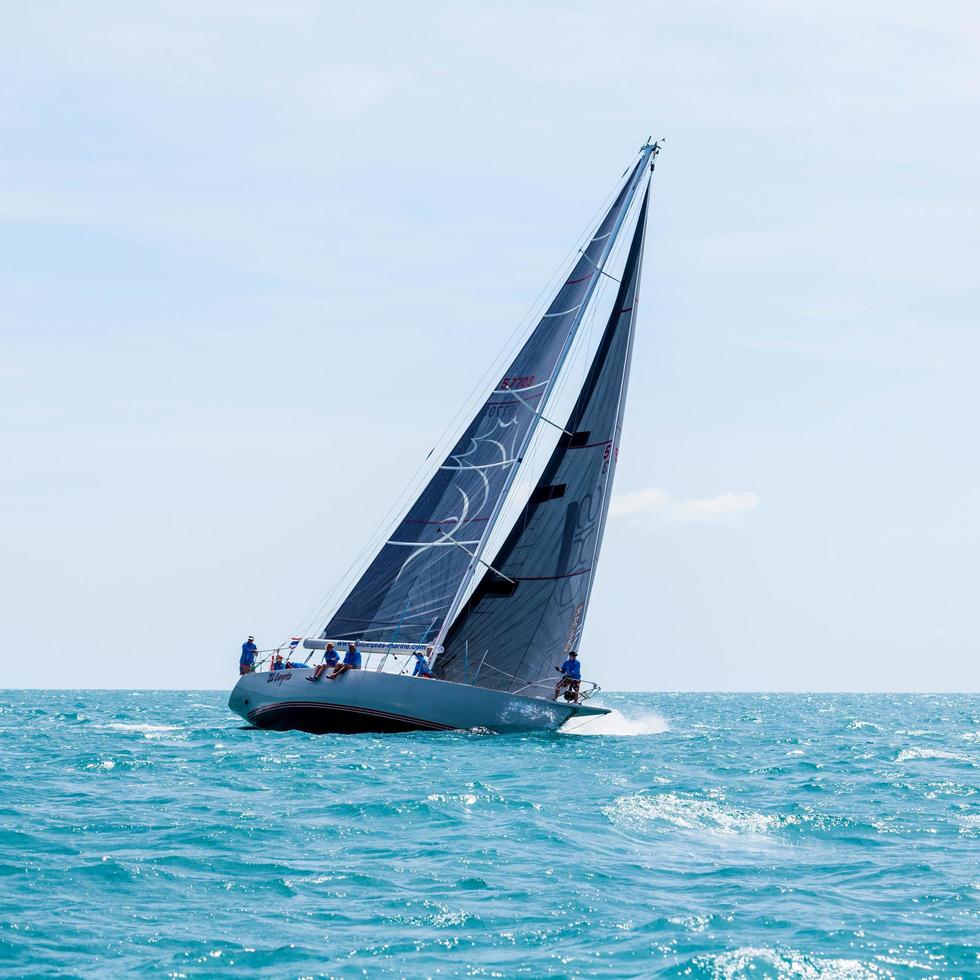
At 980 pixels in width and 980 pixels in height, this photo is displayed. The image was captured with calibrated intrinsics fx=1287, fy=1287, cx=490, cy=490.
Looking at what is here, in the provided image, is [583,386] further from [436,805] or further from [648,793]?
[436,805]

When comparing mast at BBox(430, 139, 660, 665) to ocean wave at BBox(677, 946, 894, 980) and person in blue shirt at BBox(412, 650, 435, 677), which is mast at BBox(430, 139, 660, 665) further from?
ocean wave at BBox(677, 946, 894, 980)

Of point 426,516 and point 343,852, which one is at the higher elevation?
point 426,516

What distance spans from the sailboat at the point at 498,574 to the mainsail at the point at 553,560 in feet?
0.08

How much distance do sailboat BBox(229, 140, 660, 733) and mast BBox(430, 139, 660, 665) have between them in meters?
0.04

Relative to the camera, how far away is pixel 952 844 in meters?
13.3

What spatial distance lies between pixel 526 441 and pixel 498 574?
2720 millimetres

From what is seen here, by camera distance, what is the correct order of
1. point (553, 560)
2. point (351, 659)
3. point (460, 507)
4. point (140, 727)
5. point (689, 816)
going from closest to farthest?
point (689, 816) < point (351, 659) < point (460, 507) < point (553, 560) < point (140, 727)

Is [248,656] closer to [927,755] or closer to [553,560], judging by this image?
[553,560]

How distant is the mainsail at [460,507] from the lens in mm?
24734

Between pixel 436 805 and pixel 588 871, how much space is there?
12.6 feet

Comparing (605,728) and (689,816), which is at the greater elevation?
(689,816)

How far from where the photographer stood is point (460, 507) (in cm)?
2545

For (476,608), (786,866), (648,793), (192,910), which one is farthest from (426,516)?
(192,910)

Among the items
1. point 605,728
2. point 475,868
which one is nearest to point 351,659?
point 605,728
